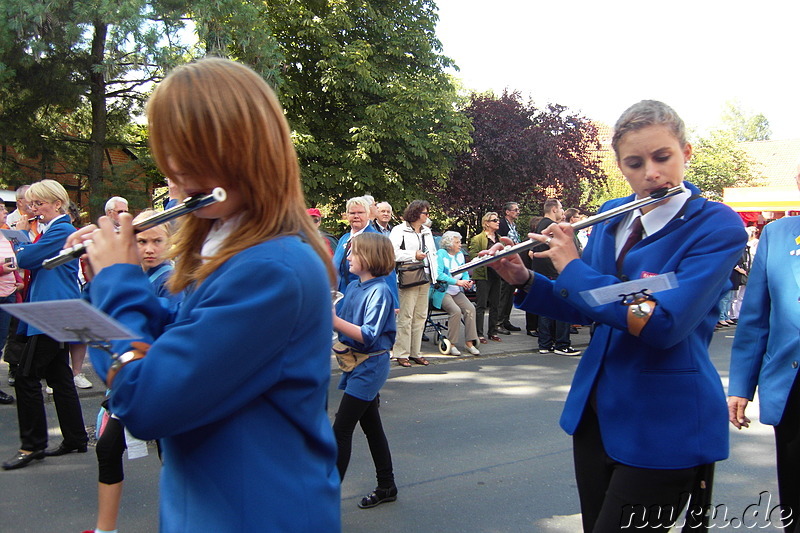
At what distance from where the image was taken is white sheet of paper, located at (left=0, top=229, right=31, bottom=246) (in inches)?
242

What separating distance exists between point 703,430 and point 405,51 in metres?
17.7

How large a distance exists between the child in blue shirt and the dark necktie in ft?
6.16

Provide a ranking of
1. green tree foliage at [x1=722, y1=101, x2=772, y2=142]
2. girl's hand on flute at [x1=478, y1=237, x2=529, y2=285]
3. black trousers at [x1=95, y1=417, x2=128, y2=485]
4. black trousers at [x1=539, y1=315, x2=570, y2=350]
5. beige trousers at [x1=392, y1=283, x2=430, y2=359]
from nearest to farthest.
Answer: girl's hand on flute at [x1=478, y1=237, x2=529, y2=285], black trousers at [x1=95, y1=417, x2=128, y2=485], beige trousers at [x1=392, y1=283, x2=430, y2=359], black trousers at [x1=539, y1=315, x2=570, y2=350], green tree foliage at [x1=722, y1=101, x2=772, y2=142]

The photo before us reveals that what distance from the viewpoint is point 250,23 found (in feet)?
48.1

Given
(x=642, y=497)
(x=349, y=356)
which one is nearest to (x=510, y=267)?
(x=642, y=497)

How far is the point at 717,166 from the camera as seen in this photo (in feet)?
101

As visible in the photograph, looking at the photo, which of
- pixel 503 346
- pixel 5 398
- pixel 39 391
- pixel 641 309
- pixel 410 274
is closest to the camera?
pixel 641 309

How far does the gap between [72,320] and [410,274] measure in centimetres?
737

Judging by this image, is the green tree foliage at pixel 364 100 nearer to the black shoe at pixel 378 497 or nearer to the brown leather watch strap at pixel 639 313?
the black shoe at pixel 378 497

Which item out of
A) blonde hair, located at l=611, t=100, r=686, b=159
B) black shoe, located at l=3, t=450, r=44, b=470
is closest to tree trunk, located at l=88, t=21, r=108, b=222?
black shoe, located at l=3, t=450, r=44, b=470

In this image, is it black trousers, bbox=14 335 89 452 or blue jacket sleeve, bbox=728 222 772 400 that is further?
black trousers, bbox=14 335 89 452

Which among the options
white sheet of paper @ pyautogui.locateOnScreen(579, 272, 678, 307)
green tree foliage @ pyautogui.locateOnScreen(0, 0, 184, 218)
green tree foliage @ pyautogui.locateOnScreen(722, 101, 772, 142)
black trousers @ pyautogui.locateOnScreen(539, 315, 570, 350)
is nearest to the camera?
white sheet of paper @ pyautogui.locateOnScreen(579, 272, 678, 307)

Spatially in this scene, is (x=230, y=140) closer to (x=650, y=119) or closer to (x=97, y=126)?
(x=650, y=119)

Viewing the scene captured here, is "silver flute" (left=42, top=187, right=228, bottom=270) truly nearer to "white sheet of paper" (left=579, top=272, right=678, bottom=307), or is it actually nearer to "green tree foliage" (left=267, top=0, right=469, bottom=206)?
"white sheet of paper" (left=579, top=272, right=678, bottom=307)
